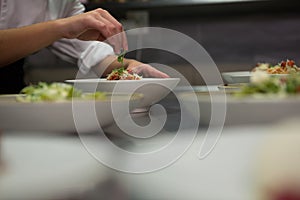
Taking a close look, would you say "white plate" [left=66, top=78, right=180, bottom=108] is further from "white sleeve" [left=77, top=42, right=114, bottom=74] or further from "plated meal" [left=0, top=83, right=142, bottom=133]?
"white sleeve" [left=77, top=42, right=114, bottom=74]

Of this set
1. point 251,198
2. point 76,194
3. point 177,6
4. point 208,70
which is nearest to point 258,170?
point 251,198

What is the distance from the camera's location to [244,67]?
313cm

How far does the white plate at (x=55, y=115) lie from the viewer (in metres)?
0.61

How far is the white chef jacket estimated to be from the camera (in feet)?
5.91

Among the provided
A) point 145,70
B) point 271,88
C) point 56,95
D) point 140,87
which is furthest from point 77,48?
point 271,88

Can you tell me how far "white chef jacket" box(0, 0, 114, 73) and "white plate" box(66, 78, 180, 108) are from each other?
964mm

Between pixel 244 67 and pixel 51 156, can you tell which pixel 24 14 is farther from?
pixel 244 67

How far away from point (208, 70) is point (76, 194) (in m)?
2.63

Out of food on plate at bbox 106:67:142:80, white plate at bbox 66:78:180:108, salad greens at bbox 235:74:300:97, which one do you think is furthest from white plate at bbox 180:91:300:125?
food on plate at bbox 106:67:142:80

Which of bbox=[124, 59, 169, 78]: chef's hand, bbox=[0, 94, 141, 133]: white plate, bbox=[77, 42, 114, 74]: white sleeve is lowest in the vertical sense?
bbox=[77, 42, 114, 74]: white sleeve

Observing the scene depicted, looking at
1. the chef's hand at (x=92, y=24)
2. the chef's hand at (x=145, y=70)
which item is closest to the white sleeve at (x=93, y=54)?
the chef's hand at (x=145, y=70)

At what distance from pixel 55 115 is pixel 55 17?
1416 millimetres

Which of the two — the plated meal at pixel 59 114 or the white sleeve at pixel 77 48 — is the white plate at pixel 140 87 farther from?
the white sleeve at pixel 77 48

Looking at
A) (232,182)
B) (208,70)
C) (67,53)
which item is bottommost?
(208,70)
